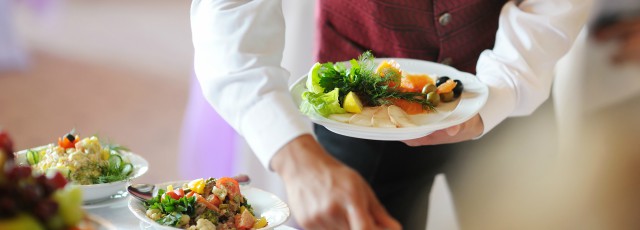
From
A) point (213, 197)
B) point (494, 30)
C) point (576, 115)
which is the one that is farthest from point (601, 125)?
point (213, 197)

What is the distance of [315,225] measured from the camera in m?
0.89

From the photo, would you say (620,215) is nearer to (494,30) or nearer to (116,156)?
(494,30)

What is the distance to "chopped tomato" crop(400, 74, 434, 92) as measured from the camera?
4.27 ft

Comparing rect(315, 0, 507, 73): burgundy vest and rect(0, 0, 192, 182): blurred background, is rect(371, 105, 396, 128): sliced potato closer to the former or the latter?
rect(315, 0, 507, 73): burgundy vest

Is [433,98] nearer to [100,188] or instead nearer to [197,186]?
[197,186]

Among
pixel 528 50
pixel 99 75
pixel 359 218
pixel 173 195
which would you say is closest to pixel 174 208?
pixel 173 195

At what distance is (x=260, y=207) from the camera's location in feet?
3.94

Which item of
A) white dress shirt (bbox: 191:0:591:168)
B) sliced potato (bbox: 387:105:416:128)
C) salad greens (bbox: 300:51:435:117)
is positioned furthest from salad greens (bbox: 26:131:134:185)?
sliced potato (bbox: 387:105:416:128)

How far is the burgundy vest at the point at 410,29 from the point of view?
1479mm

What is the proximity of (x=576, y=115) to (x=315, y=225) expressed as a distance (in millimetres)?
2050

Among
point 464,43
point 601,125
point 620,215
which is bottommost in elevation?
point 620,215

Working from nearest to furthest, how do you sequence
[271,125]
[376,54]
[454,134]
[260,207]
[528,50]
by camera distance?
1. [271,125]
2. [260,207]
3. [454,134]
4. [528,50]
5. [376,54]

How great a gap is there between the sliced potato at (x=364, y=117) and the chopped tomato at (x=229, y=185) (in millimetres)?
200

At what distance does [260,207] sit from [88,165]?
276 mm
